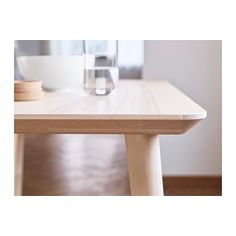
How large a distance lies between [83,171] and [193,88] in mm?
820

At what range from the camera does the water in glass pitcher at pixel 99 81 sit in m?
1.05

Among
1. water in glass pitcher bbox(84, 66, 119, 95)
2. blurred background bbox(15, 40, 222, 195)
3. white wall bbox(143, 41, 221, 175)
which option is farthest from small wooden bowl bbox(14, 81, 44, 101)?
white wall bbox(143, 41, 221, 175)

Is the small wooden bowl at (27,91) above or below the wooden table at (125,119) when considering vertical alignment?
above

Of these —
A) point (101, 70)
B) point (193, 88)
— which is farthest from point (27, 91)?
point (193, 88)

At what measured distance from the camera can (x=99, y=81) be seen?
107 cm

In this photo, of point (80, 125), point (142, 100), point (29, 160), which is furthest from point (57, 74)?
point (29, 160)

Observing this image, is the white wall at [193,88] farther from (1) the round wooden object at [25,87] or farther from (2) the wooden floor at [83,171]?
(1) the round wooden object at [25,87]

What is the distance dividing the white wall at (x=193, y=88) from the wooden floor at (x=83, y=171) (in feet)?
0.25

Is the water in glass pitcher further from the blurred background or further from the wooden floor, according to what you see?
the wooden floor

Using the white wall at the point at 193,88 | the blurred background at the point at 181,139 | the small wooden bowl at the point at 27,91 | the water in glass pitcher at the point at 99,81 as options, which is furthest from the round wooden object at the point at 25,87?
the white wall at the point at 193,88

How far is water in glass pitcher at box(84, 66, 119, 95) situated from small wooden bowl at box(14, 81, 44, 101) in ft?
0.44
